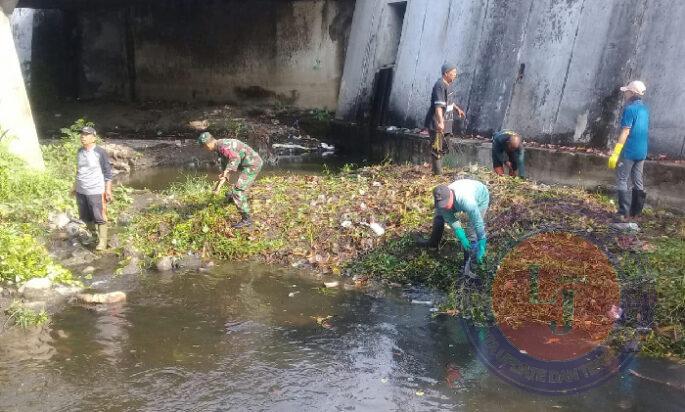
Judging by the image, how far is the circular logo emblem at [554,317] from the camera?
4.95 meters

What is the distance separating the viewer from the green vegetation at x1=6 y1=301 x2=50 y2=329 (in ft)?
18.6

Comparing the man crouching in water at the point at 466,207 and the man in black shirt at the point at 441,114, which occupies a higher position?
the man in black shirt at the point at 441,114

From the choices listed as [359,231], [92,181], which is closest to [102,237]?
[92,181]

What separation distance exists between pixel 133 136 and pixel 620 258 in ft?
46.6

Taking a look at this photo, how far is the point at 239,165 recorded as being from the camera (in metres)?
7.96

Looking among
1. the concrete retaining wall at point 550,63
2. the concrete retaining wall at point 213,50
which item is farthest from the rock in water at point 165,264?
the concrete retaining wall at point 213,50

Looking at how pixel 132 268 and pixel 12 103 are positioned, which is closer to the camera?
pixel 132 268

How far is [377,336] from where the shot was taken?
5703 mm

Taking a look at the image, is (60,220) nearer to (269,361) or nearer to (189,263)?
(189,263)

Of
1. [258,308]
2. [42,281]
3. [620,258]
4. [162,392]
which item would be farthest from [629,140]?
[42,281]

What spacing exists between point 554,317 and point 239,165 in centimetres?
445

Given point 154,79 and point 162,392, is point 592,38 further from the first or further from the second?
point 154,79

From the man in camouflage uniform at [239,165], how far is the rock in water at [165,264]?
1016 mm

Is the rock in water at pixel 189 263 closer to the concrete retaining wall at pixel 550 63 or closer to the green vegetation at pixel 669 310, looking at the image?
the green vegetation at pixel 669 310
